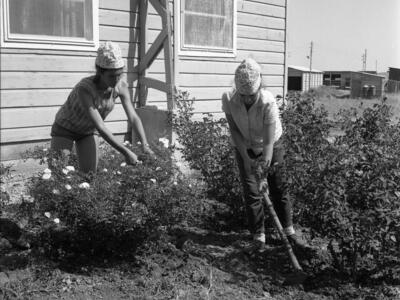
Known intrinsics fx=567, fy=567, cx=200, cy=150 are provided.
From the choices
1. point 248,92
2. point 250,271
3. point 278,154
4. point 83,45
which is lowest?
point 250,271

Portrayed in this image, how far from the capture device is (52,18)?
6180 millimetres

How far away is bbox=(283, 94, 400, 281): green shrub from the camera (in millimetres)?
3658

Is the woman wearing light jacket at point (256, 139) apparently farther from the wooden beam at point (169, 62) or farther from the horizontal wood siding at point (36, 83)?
the wooden beam at point (169, 62)

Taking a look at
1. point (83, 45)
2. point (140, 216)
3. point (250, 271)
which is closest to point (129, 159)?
point (140, 216)

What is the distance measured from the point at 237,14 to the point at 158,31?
5.76ft

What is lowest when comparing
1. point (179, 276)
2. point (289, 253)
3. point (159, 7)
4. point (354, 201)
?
point (179, 276)

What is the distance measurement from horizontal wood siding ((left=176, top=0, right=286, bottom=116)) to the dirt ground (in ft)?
11.3

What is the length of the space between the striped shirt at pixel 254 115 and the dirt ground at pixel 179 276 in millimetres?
852

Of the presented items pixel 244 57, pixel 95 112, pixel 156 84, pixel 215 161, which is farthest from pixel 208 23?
pixel 95 112

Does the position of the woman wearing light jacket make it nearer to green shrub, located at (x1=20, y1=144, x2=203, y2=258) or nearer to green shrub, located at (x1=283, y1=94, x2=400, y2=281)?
green shrub, located at (x1=283, y1=94, x2=400, y2=281)

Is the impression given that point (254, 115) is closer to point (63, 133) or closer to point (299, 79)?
point (63, 133)

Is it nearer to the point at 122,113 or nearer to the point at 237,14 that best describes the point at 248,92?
the point at 122,113

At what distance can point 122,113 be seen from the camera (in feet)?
23.0

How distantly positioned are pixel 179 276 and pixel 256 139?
1.18m
